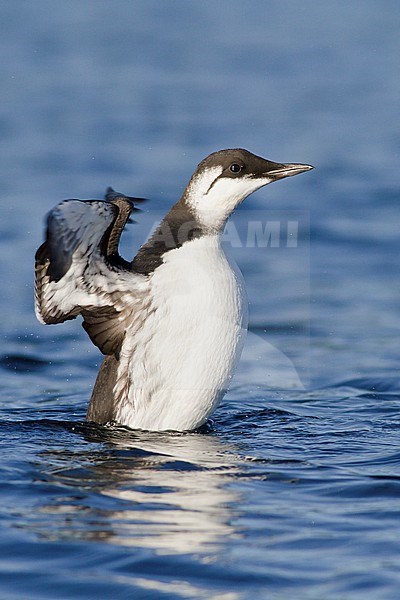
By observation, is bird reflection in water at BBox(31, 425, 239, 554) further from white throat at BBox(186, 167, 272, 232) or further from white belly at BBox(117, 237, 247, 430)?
white throat at BBox(186, 167, 272, 232)

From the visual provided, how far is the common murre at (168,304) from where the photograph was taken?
9539 millimetres

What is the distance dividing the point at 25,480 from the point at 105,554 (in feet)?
4.72

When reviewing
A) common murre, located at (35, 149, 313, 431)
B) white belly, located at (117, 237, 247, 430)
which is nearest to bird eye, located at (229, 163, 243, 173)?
common murre, located at (35, 149, 313, 431)

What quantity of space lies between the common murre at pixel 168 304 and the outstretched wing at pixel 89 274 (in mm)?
10

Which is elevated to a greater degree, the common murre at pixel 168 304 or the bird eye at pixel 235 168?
the bird eye at pixel 235 168

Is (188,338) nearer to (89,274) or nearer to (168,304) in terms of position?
(168,304)

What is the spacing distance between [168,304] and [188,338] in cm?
30

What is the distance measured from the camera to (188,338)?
9.66 m

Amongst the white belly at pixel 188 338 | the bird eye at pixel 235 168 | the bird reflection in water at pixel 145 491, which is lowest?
the bird reflection in water at pixel 145 491

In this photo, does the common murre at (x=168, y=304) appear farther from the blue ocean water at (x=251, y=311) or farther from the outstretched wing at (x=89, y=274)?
the blue ocean water at (x=251, y=311)

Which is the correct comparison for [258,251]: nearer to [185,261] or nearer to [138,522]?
[185,261]

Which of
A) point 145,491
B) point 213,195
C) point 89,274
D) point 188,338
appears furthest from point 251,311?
point 145,491

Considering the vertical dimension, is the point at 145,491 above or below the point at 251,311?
below

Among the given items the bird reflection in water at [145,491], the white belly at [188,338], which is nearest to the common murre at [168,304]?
the white belly at [188,338]
